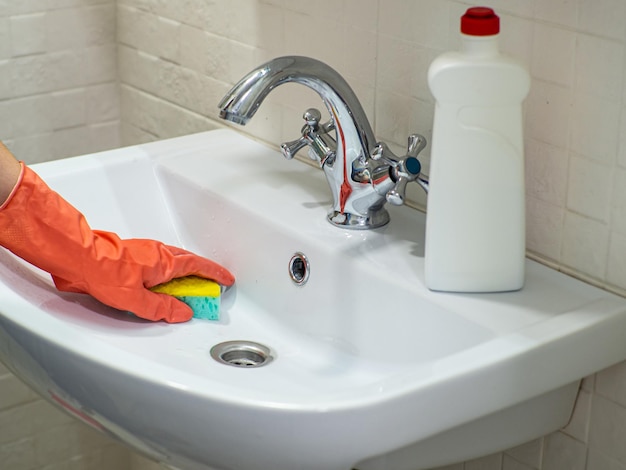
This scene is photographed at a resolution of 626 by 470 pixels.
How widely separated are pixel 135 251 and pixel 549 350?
0.44 metres

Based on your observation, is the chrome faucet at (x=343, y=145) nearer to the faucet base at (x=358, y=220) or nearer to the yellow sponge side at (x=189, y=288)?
the faucet base at (x=358, y=220)

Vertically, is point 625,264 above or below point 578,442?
above

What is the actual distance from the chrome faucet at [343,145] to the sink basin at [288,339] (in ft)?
0.12

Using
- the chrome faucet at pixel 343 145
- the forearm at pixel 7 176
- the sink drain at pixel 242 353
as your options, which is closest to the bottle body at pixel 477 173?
the chrome faucet at pixel 343 145

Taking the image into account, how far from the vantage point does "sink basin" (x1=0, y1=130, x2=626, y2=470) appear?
2.52 feet

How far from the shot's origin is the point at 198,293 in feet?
3.66

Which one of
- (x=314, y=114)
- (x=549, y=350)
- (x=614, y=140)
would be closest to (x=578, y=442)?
(x=549, y=350)

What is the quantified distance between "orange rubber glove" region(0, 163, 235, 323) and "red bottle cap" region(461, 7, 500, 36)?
403 mm

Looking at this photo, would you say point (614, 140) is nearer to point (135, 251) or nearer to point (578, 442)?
point (578, 442)

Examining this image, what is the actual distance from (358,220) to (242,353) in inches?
7.5

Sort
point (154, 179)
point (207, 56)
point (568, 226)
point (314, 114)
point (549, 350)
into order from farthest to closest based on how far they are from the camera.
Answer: point (207, 56) < point (154, 179) < point (314, 114) < point (568, 226) < point (549, 350)

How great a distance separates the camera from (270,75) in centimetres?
101

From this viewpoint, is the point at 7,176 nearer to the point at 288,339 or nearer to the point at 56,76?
the point at 288,339

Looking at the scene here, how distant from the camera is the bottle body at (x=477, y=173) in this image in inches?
34.5
